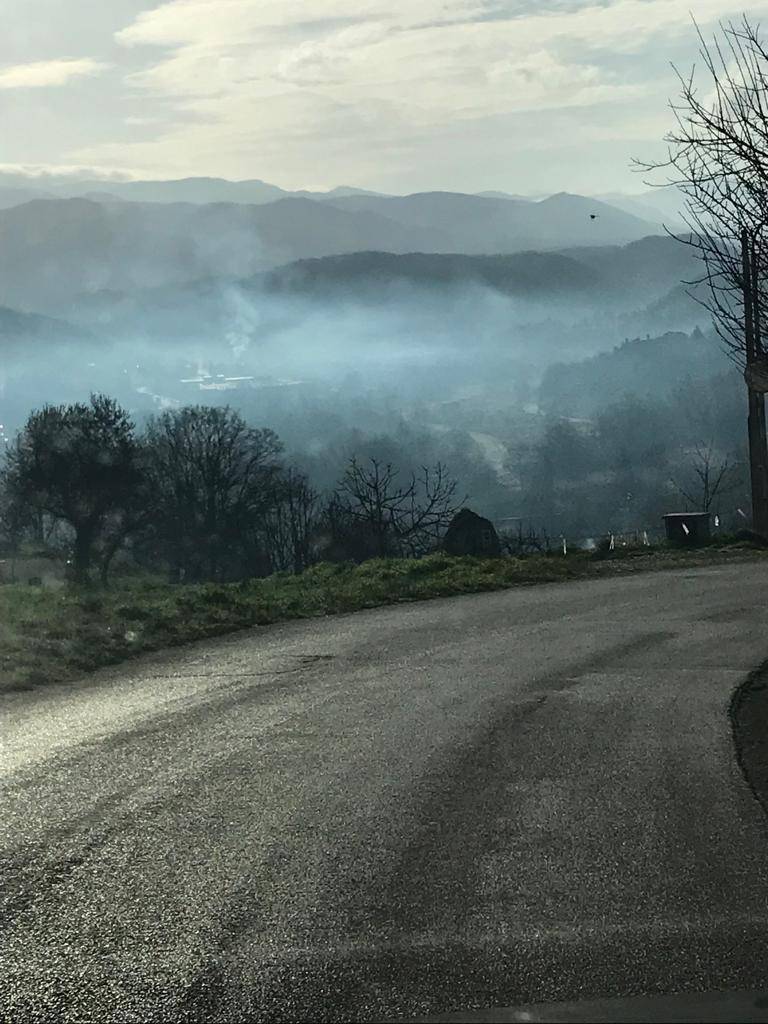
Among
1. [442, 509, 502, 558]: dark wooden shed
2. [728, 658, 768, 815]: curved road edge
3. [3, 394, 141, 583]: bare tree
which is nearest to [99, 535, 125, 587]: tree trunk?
[3, 394, 141, 583]: bare tree

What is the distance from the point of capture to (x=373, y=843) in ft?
18.7

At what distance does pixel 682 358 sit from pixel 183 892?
156794mm

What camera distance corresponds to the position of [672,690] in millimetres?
9844

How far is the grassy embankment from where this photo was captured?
487 inches

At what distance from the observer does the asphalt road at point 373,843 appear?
4.11m

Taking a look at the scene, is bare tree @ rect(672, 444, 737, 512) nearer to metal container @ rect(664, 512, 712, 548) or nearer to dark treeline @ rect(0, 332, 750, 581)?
dark treeline @ rect(0, 332, 750, 581)

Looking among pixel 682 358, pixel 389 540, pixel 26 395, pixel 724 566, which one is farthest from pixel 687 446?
pixel 724 566

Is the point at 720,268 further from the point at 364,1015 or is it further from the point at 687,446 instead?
the point at 687,446

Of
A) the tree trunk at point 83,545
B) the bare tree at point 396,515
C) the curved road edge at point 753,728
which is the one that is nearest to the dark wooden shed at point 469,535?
the bare tree at point 396,515

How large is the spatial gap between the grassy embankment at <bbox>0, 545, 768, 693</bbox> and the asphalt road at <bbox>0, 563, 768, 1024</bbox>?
163cm

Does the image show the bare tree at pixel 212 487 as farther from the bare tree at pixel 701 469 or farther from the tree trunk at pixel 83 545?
the bare tree at pixel 701 469

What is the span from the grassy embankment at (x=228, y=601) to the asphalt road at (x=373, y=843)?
1.63 metres

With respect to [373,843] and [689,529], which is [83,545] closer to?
[689,529]

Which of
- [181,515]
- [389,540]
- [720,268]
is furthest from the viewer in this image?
[181,515]
